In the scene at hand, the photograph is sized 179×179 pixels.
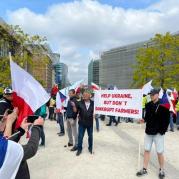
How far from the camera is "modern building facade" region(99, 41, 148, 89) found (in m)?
140

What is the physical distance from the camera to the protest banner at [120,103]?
8.82 meters

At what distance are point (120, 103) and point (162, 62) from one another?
105 ft

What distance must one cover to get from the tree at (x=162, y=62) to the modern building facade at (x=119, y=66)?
92.3m

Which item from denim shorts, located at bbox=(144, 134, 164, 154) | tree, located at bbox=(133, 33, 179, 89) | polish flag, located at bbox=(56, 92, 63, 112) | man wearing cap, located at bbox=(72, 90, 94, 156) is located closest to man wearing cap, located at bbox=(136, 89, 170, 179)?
denim shorts, located at bbox=(144, 134, 164, 154)

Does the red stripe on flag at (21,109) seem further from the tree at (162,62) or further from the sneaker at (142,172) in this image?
the tree at (162,62)

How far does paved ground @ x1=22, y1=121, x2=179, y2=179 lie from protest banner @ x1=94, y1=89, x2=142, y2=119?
4.02 ft

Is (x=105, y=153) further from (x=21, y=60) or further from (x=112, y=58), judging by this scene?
(x=112, y=58)

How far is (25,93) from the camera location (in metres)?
4.12

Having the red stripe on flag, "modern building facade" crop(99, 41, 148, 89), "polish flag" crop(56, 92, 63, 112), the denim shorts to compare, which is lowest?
the denim shorts

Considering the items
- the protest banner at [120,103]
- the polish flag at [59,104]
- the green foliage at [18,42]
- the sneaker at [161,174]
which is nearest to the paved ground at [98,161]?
the sneaker at [161,174]

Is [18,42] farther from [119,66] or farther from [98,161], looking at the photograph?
[119,66]

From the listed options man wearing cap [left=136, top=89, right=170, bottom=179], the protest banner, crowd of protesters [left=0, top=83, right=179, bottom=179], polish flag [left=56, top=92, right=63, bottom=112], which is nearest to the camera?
crowd of protesters [left=0, top=83, right=179, bottom=179]

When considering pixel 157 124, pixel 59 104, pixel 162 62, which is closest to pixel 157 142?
pixel 157 124

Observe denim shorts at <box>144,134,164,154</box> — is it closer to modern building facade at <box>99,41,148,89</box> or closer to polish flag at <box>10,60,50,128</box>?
polish flag at <box>10,60,50,128</box>
